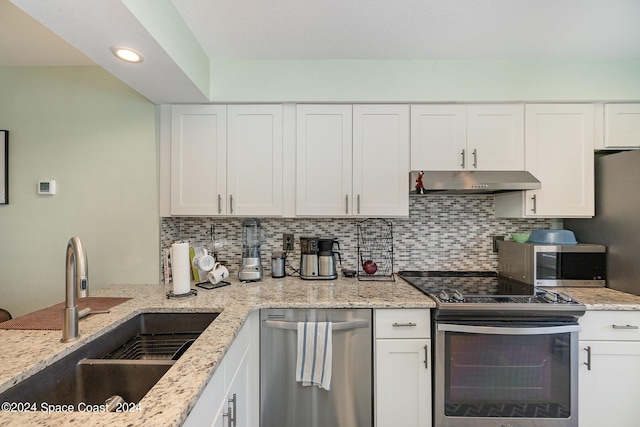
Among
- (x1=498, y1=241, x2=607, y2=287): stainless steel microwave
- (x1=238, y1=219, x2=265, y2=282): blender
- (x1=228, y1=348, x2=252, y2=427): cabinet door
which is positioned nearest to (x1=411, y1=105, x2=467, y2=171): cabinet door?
(x1=498, y1=241, x2=607, y2=287): stainless steel microwave

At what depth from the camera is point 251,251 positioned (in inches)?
83.8

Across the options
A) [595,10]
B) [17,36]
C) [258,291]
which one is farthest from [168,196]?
[595,10]

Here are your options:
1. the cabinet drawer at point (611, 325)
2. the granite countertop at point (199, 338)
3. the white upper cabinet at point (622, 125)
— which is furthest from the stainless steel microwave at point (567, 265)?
the granite countertop at point (199, 338)

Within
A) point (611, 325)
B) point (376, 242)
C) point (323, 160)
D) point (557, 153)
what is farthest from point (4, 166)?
point (611, 325)

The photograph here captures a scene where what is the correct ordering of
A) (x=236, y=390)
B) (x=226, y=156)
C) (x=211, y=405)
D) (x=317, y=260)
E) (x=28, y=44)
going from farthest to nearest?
(x=317, y=260) < (x=226, y=156) < (x=28, y=44) < (x=236, y=390) < (x=211, y=405)

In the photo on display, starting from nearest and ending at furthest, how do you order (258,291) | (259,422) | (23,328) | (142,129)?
(23,328)
(259,422)
(258,291)
(142,129)

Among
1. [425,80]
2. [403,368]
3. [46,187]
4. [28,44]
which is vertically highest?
[28,44]

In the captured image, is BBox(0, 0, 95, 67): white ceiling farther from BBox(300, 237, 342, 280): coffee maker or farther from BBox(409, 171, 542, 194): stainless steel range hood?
BBox(409, 171, 542, 194): stainless steel range hood

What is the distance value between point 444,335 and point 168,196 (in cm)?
192

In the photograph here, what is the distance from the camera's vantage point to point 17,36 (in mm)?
1677

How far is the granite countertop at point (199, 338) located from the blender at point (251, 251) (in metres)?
0.08

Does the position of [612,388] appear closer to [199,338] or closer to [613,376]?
[613,376]

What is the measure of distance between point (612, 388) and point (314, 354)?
1.61m

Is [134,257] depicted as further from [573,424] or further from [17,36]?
[573,424]
